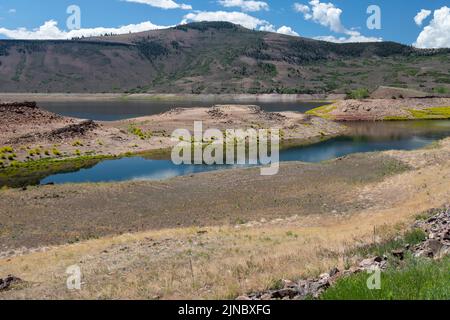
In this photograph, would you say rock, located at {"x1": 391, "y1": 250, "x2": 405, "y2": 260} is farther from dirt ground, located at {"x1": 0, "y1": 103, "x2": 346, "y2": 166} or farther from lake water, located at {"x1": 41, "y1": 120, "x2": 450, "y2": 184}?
dirt ground, located at {"x1": 0, "y1": 103, "x2": 346, "y2": 166}

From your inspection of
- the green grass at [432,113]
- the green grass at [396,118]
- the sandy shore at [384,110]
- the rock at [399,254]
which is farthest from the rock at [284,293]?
the green grass at [432,113]

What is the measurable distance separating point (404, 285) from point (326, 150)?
208ft

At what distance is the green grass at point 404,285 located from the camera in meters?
8.60

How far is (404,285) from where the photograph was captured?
9211mm

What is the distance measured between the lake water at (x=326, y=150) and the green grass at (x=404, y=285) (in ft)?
132

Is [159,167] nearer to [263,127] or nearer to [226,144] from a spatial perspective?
[226,144]

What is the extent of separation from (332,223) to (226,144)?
1750 inches

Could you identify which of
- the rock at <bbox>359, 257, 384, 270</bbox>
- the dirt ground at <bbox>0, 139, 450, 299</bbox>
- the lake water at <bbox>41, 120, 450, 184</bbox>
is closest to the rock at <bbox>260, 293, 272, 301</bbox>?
the dirt ground at <bbox>0, 139, 450, 299</bbox>

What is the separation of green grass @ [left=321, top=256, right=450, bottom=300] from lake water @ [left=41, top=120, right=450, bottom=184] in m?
40.1

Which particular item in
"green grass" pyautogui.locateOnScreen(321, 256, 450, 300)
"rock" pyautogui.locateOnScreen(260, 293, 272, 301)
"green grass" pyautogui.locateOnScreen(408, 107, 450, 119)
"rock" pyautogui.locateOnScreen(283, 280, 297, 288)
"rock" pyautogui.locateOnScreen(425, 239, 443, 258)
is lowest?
"rock" pyautogui.locateOnScreen(283, 280, 297, 288)

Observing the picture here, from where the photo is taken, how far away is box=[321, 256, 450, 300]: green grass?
8602mm

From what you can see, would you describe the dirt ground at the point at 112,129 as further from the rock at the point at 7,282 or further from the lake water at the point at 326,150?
the rock at the point at 7,282

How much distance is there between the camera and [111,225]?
30703 millimetres

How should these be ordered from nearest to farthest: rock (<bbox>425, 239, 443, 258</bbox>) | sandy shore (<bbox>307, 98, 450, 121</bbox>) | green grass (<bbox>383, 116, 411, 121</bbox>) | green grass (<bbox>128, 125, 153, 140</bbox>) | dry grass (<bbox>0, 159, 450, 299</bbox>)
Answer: rock (<bbox>425, 239, 443, 258</bbox>)
dry grass (<bbox>0, 159, 450, 299</bbox>)
green grass (<bbox>128, 125, 153, 140</bbox>)
green grass (<bbox>383, 116, 411, 121</bbox>)
sandy shore (<bbox>307, 98, 450, 121</bbox>)
